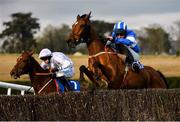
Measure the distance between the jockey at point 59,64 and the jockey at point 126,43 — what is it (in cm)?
86

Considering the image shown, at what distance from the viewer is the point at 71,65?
9953mm

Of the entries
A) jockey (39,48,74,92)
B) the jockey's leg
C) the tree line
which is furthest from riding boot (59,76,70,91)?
the tree line

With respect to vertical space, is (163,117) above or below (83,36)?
below

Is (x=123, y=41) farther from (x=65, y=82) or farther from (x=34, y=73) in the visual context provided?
(x=34, y=73)

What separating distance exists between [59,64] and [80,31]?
77 centimetres

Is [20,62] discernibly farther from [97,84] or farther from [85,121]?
[85,121]

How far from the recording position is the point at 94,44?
9961 mm

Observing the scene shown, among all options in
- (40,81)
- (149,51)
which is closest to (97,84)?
(40,81)

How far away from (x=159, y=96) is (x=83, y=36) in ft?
7.41

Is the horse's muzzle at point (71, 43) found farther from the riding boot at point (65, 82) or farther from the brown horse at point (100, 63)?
the riding boot at point (65, 82)

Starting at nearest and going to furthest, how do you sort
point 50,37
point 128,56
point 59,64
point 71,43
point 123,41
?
point 71,43, point 59,64, point 128,56, point 123,41, point 50,37

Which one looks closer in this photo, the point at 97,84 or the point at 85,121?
the point at 85,121

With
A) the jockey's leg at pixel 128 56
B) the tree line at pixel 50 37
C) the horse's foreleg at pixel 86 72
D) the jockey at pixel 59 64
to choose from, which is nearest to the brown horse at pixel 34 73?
the jockey at pixel 59 64

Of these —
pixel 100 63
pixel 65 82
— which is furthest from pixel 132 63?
pixel 65 82
